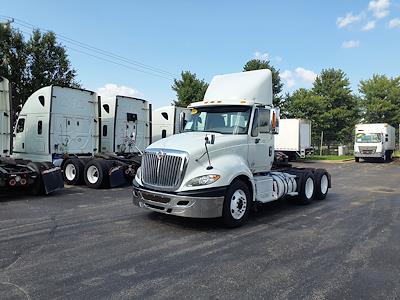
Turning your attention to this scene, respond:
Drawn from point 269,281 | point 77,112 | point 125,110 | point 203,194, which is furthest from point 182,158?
point 125,110

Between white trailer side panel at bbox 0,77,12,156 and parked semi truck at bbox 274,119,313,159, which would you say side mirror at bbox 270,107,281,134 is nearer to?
white trailer side panel at bbox 0,77,12,156

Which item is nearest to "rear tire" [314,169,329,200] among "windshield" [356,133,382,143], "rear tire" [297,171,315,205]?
"rear tire" [297,171,315,205]

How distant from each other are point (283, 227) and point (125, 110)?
9.93 m

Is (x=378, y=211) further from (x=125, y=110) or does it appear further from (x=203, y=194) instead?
(x=125, y=110)

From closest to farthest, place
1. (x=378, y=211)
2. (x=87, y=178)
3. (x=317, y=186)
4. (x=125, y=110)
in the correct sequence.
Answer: (x=378, y=211) < (x=317, y=186) < (x=87, y=178) < (x=125, y=110)

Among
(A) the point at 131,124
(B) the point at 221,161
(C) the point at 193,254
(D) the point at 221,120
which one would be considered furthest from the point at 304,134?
(C) the point at 193,254

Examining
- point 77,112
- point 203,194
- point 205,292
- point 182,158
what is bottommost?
point 205,292

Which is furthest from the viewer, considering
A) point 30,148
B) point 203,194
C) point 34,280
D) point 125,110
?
point 125,110

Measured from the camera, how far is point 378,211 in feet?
32.0

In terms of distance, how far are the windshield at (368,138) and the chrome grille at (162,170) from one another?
2924cm

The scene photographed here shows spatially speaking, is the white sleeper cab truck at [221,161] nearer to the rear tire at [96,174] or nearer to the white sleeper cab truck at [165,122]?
the rear tire at [96,174]

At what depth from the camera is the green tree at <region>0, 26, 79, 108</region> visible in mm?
24734

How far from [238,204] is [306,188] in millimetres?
3606

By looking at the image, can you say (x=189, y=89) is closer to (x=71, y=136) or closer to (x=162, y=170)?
(x=71, y=136)
